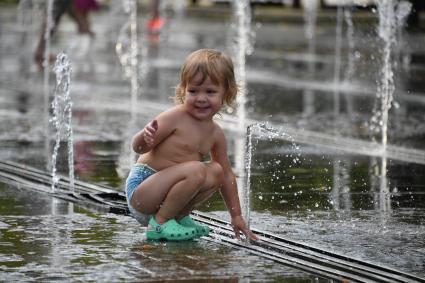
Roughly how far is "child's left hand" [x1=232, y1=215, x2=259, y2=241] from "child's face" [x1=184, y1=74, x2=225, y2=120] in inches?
21.0

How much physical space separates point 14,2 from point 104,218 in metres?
27.5

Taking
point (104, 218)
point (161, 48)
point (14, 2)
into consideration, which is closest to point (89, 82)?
point (161, 48)

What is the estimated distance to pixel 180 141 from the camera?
697cm

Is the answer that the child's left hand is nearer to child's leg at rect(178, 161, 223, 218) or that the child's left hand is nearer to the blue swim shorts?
child's leg at rect(178, 161, 223, 218)

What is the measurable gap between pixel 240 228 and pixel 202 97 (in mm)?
654

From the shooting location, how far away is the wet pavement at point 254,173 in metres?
6.39

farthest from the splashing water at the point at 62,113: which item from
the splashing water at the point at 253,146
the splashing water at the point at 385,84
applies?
the splashing water at the point at 385,84

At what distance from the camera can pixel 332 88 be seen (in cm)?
1567

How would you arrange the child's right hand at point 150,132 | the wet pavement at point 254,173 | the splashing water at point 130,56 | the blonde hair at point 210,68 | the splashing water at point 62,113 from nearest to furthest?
the wet pavement at point 254,173
the child's right hand at point 150,132
the blonde hair at point 210,68
the splashing water at point 62,113
the splashing water at point 130,56

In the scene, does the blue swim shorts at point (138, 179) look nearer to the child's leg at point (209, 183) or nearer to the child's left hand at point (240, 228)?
the child's leg at point (209, 183)

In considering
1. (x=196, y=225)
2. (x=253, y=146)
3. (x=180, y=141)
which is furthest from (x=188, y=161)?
(x=253, y=146)

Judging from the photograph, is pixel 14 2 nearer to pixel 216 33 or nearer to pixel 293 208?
pixel 216 33

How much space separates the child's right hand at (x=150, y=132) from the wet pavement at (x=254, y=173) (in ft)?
1.62

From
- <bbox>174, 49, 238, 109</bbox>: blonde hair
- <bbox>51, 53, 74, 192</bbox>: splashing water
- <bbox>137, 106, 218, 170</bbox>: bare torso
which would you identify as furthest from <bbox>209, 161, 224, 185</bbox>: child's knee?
<bbox>51, 53, 74, 192</bbox>: splashing water
